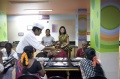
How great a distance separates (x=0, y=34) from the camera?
8430 mm

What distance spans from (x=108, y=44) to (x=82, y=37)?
5.55 m

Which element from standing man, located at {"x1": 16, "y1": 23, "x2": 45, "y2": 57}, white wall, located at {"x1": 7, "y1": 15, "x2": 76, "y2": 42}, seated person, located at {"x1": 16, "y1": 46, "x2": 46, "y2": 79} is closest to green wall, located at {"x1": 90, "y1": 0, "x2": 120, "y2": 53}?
standing man, located at {"x1": 16, "y1": 23, "x2": 45, "y2": 57}

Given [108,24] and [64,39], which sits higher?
[108,24]

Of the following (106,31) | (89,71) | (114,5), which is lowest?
(89,71)

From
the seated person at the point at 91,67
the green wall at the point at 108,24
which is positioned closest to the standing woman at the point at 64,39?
the green wall at the point at 108,24

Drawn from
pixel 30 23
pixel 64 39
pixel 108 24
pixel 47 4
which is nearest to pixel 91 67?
pixel 108 24

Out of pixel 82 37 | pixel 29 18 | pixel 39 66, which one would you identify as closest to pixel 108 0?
pixel 39 66

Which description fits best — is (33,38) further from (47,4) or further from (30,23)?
(30,23)

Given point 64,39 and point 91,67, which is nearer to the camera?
point 91,67

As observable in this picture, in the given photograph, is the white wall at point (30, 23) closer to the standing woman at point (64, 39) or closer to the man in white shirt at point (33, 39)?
the standing woman at point (64, 39)

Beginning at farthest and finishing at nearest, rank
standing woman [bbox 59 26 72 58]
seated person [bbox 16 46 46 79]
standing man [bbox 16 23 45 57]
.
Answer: standing woman [bbox 59 26 72 58], standing man [bbox 16 23 45 57], seated person [bbox 16 46 46 79]

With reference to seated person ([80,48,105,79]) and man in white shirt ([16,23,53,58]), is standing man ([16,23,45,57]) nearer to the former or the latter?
man in white shirt ([16,23,53,58])

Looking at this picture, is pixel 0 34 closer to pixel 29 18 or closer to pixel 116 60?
pixel 29 18

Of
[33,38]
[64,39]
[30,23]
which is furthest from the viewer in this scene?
[30,23]
